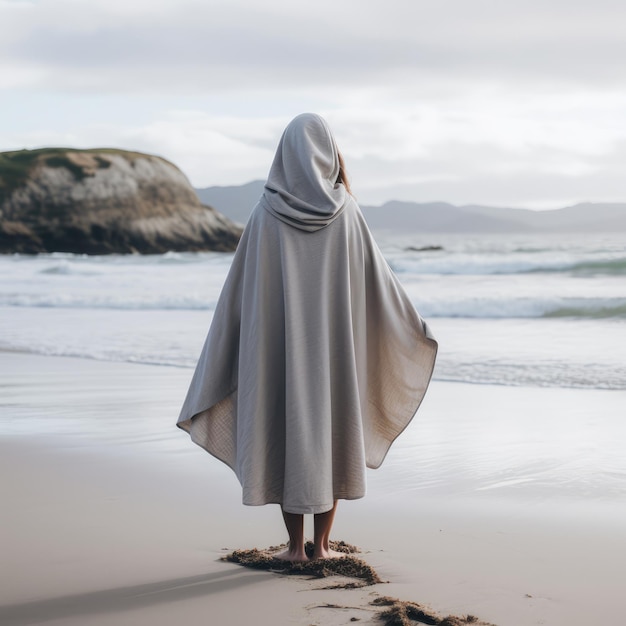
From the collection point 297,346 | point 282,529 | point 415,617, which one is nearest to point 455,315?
point 282,529

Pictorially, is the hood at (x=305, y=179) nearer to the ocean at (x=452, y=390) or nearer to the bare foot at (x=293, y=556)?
the bare foot at (x=293, y=556)

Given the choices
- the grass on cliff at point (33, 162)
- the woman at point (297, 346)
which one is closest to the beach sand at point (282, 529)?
the woman at point (297, 346)

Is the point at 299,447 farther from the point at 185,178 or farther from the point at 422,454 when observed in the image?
the point at 185,178

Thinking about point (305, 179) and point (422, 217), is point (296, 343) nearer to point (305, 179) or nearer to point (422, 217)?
point (305, 179)

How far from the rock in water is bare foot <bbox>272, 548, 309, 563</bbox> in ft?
182

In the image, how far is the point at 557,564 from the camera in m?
3.53

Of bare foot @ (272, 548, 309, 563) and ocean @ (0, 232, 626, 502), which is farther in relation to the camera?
ocean @ (0, 232, 626, 502)

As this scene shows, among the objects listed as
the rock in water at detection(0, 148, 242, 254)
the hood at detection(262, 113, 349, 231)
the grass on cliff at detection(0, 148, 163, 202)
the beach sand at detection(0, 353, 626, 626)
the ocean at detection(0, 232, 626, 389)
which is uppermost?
the grass on cliff at detection(0, 148, 163, 202)

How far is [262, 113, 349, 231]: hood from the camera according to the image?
11.2 ft

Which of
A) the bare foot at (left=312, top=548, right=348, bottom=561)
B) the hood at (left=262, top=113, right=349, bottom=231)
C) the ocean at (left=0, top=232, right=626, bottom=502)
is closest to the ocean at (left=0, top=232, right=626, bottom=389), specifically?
the ocean at (left=0, top=232, right=626, bottom=502)

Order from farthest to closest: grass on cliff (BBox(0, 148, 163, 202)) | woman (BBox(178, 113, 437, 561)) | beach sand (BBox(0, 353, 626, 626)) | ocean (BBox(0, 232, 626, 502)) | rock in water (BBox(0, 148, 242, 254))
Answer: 1. grass on cliff (BBox(0, 148, 163, 202))
2. rock in water (BBox(0, 148, 242, 254))
3. ocean (BBox(0, 232, 626, 502))
4. woman (BBox(178, 113, 437, 561))
5. beach sand (BBox(0, 353, 626, 626))

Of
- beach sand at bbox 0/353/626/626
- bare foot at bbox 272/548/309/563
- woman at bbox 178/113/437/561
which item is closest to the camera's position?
beach sand at bbox 0/353/626/626

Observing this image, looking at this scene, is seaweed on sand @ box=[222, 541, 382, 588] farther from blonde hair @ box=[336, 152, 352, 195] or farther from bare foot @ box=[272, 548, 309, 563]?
blonde hair @ box=[336, 152, 352, 195]

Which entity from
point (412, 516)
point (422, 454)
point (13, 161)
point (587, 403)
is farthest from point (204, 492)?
point (13, 161)
